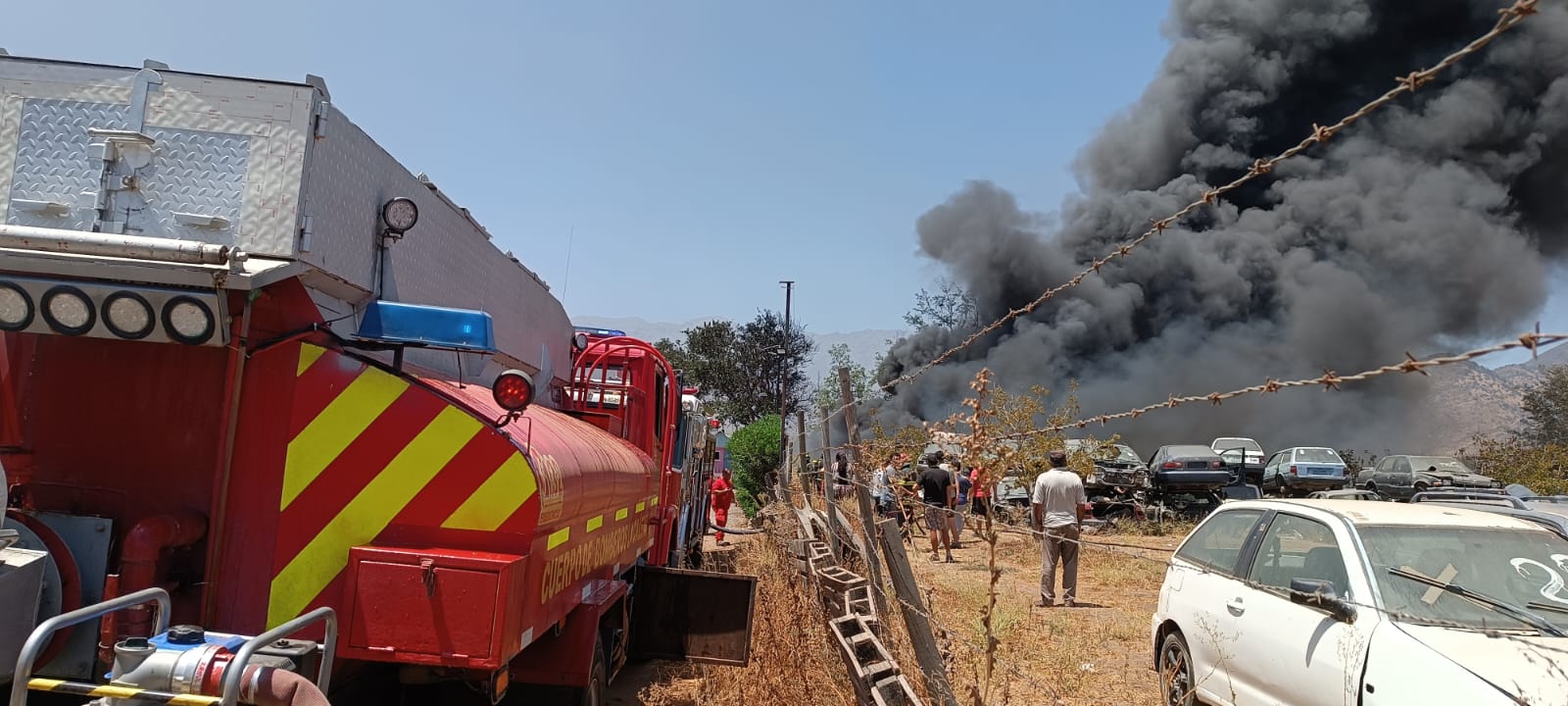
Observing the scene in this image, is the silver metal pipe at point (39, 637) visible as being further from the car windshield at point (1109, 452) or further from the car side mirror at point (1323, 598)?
the car windshield at point (1109, 452)

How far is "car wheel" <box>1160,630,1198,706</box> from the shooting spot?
5.97 m

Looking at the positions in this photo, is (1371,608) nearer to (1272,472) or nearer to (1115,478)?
(1115,478)

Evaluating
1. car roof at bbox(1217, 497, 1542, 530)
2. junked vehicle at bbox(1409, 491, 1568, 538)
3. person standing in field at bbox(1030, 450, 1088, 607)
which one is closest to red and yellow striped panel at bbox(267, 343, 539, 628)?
car roof at bbox(1217, 497, 1542, 530)

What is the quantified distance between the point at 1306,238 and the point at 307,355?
4058 centimetres

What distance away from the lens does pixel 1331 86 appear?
39250 mm

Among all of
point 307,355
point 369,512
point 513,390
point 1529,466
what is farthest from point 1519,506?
point 1529,466

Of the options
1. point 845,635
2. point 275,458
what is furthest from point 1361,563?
point 275,458

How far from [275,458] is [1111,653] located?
6974 mm

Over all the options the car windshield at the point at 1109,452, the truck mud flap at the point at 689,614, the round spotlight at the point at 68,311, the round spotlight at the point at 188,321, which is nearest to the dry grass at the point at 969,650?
the truck mud flap at the point at 689,614

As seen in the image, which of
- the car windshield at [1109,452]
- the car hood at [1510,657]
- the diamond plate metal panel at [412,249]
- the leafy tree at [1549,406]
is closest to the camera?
the diamond plate metal panel at [412,249]

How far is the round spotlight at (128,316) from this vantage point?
2941 mm

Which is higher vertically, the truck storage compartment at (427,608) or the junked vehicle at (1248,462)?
the junked vehicle at (1248,462)

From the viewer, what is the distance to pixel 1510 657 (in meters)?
3.96

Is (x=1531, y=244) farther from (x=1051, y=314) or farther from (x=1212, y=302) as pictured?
(x=1051, y=314)
